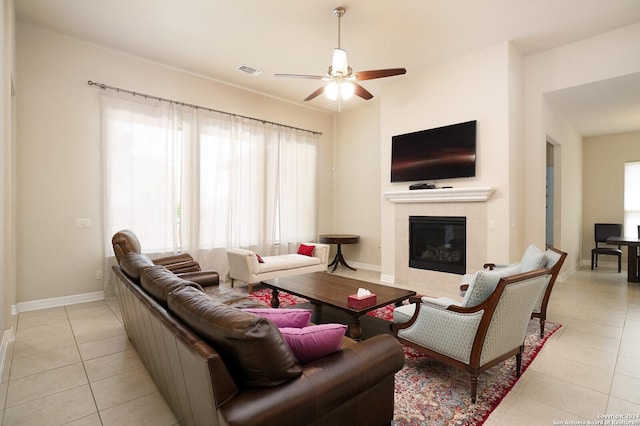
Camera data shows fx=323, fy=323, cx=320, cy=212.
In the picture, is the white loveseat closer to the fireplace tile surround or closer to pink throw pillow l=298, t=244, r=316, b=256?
pink throw pillow l=298, t=244, r=316, b=256

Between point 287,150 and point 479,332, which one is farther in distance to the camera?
point 287,150

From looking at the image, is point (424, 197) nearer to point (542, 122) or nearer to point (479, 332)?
point (542, 122)

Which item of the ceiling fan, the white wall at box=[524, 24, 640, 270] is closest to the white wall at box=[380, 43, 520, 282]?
the white wall at box=[524, 24, 640, 270]

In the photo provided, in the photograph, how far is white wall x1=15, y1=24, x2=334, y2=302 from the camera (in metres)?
3.87

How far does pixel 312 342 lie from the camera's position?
1.45 metres

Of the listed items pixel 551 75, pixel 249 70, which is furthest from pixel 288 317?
pixel 551 75

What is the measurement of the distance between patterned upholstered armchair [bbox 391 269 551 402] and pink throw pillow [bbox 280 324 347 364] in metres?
1.00

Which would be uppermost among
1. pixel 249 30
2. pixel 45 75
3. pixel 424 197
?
pixel 249 30

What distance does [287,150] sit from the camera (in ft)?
20.7

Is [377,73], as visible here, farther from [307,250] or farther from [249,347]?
[307,250]

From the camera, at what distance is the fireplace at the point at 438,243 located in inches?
184

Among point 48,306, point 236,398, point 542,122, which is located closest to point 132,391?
point 236,398

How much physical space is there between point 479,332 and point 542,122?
396cm

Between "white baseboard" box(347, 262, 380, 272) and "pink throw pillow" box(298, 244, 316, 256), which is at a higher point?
"pink throw pillow" box(298, 244, 316, 256)
